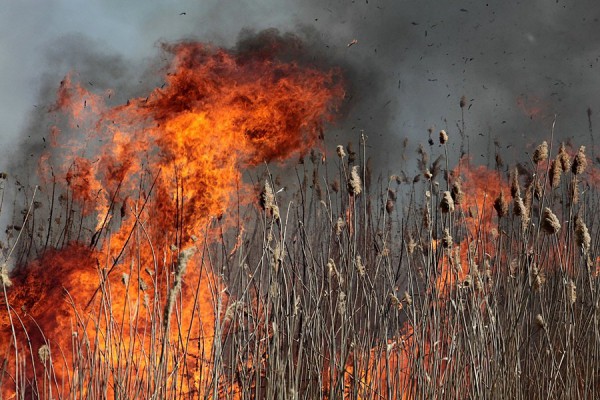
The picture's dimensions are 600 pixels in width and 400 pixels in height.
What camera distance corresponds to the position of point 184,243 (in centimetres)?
529

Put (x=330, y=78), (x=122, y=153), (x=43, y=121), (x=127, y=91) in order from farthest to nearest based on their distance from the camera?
(x=43, y=121)
(x=127, y=91)
(x=330, y=78)
(x=122, y=153)

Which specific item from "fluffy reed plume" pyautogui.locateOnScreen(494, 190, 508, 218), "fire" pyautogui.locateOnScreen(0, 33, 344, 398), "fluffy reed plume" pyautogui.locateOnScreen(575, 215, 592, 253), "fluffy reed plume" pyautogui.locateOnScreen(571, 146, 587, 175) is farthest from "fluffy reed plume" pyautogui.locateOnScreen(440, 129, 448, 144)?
"fire" pyautogui.locateOnScreen(0, 33, 344, 398)

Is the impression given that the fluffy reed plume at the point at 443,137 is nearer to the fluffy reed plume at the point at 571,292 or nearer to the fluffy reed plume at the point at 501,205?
the fluffy reed plume at the point at 501,205

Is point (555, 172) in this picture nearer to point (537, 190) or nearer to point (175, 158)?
point (537, 190)

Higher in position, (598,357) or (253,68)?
(253,68)

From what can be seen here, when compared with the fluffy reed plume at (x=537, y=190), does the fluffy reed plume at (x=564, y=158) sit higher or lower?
higher

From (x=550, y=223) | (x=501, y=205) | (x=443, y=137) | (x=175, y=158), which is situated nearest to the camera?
(x=550, y=223)

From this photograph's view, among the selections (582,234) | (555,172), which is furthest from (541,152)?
(582,234)

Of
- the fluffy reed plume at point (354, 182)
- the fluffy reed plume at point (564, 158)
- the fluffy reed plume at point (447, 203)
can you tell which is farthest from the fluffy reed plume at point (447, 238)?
the fluffy reed plume at point (564, 158)

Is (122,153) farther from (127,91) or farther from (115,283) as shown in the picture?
(127,91)

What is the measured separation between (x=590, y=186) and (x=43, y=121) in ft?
22.7

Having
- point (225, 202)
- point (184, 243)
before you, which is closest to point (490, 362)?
point (225, 202)

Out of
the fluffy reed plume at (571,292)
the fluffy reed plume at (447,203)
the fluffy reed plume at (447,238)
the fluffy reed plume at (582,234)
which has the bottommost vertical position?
the fluffy reed plume at (571,292)

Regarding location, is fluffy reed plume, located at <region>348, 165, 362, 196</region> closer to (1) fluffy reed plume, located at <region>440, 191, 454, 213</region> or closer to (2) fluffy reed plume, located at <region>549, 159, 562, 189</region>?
(1) fluffy reed plume, located at <region>440, 191, 454, 213</region>
